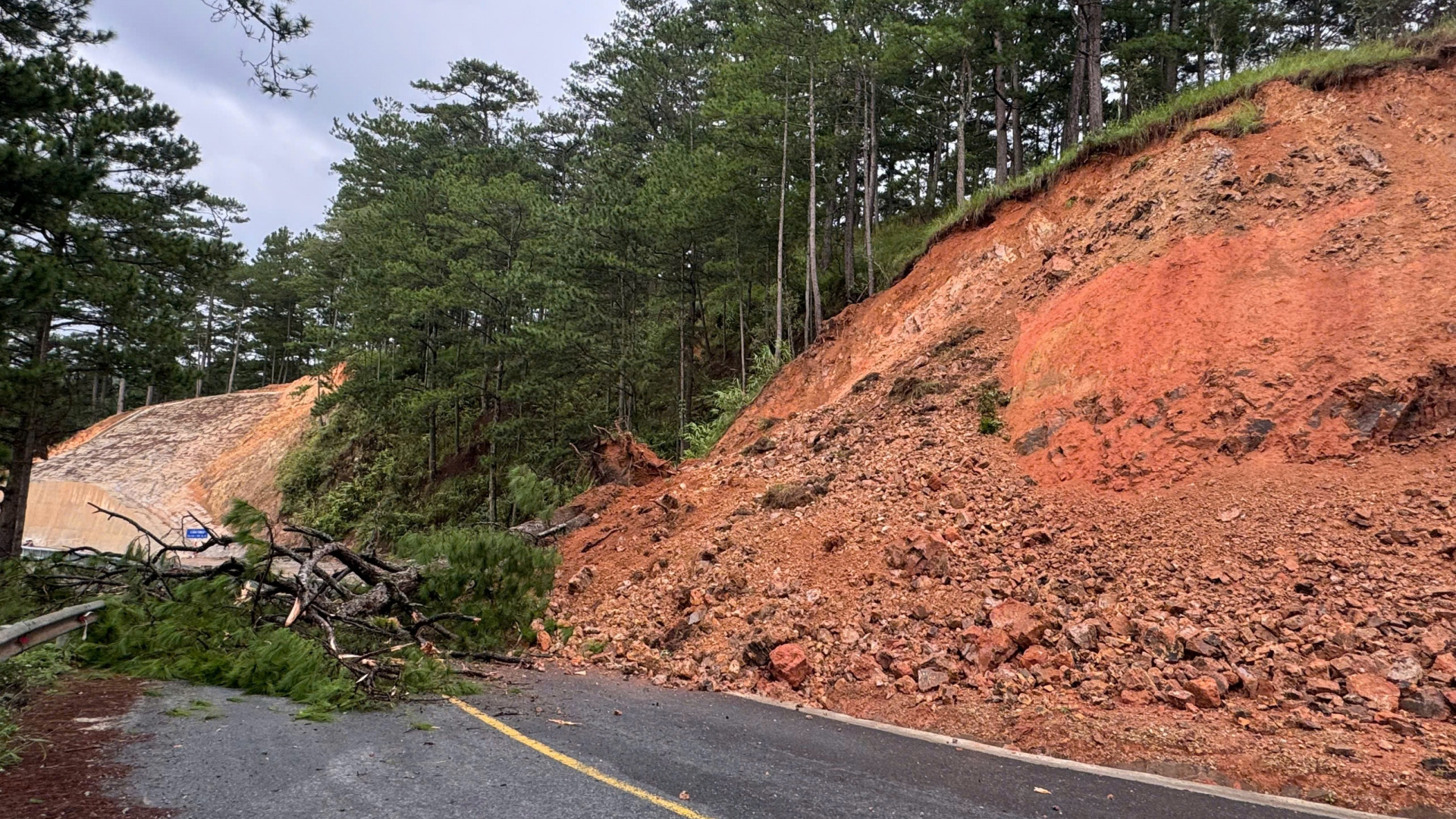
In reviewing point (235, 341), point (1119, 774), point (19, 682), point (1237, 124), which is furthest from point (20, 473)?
point (235, 341)

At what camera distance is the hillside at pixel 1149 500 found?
6.26m

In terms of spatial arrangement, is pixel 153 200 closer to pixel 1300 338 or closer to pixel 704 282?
pixel 704 282

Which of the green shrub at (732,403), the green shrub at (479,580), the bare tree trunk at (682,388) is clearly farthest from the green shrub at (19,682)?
the bare tree trunk at (682,388)

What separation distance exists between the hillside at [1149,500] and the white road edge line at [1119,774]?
19cm

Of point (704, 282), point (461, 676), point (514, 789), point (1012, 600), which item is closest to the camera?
point (514, 789)

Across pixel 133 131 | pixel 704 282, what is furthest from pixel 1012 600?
pixel 704 282

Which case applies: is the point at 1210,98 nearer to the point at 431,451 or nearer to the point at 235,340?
the point at 431,451

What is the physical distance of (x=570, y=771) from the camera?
464 cm

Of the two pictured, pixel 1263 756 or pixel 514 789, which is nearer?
pixel 514 789

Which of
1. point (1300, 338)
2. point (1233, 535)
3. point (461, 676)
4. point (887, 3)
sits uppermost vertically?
point (887, 3)

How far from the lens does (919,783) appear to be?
4.83 meters

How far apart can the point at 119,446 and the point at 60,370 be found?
35701 mm

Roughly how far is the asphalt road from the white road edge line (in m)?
0.07

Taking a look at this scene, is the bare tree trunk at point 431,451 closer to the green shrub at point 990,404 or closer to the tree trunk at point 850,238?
the tree trunk at point 850,238
